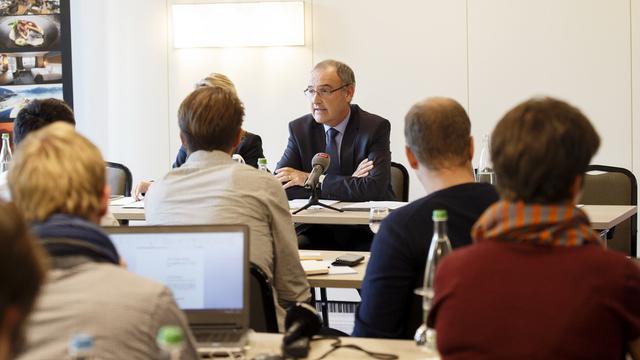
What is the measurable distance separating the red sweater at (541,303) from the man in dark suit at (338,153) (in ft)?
9.59

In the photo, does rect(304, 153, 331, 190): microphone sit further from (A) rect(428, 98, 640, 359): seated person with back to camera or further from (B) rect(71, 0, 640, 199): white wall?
(A) rect(428, 98, 640, 359): seated person with back to camera

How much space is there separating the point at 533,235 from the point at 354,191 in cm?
296

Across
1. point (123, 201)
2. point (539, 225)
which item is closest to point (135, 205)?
point (123, 201)

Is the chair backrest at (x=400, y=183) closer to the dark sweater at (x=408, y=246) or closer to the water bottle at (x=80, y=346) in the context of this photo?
the dark sweater at (x=408, y=246)

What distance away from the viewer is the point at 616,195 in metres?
4.51

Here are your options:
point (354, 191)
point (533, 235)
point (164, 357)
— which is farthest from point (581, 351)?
point (354, 191)

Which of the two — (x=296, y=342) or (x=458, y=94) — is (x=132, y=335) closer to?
(x=296, y=342)

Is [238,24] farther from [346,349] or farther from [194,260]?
[346,349]

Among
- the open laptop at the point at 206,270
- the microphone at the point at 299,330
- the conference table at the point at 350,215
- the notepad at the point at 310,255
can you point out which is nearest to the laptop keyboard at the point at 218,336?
the open laptop at the point at 206,270

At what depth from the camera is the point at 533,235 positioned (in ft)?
5.20

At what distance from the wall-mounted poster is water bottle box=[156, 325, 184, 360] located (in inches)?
205

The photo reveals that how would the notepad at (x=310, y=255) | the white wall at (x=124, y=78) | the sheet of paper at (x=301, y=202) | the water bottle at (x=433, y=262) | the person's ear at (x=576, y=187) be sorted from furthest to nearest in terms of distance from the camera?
the white wall at (x=124, y=78) < the sheet of paper at (x=301, y=202) < the notepad at (x=310, y=255) < the water bottle at (x=433, y=262) < the person's ear at (x=576, y=187)

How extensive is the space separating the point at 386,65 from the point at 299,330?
164 inches

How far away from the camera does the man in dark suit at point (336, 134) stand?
4730mm
